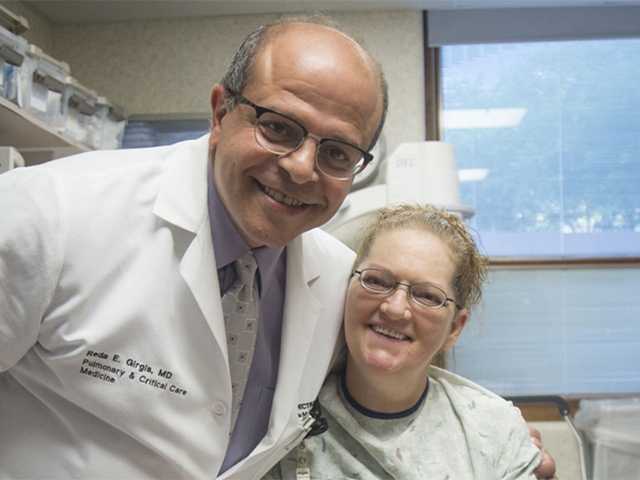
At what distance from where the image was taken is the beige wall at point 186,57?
11.5 feet

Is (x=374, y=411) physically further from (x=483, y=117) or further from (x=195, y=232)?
(x=483, y=117)

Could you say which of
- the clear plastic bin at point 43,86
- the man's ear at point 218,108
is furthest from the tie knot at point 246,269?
the clear plastic bin at point 43,86

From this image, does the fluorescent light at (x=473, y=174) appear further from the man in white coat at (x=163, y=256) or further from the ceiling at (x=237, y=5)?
the man in white coat at (x=163, y=256)

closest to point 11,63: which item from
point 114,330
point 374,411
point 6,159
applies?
point 6,159

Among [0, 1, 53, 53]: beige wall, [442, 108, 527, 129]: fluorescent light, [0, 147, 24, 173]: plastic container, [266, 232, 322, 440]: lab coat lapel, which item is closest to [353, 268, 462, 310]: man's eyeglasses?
[266, 232, 322, 440]: lab coat lapel

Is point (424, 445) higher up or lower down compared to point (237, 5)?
lower down

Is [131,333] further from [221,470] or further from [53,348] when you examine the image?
[221,470]

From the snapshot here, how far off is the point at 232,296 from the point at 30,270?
38cm

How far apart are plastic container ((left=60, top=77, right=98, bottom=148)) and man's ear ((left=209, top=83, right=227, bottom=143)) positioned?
150cm

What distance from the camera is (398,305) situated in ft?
4.17

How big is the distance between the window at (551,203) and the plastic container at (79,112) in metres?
1.95

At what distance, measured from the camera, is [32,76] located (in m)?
2.17

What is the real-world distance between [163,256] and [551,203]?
2.87 meters

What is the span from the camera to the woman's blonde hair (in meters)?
1.38
